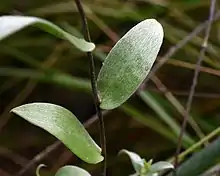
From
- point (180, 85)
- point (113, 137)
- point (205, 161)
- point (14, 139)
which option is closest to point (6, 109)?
point (14, 139)

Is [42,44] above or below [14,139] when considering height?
above

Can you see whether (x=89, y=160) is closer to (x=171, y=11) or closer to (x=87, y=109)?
(x=171, y=11)

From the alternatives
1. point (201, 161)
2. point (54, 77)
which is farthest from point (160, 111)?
point (201, 161)

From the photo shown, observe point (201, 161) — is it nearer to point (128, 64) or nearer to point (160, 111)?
point (128, 64)

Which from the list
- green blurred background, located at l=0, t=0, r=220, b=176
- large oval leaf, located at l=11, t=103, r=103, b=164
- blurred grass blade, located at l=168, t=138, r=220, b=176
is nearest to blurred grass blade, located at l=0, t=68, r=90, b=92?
green blurred background, located at l=0, t=0, r=220, b=176

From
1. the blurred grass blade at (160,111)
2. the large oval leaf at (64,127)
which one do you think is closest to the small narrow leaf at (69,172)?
the large oval leaf at (64,127)

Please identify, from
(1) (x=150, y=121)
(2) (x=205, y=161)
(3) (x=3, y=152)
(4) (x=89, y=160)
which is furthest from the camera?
(3) (x=3, y=152)
